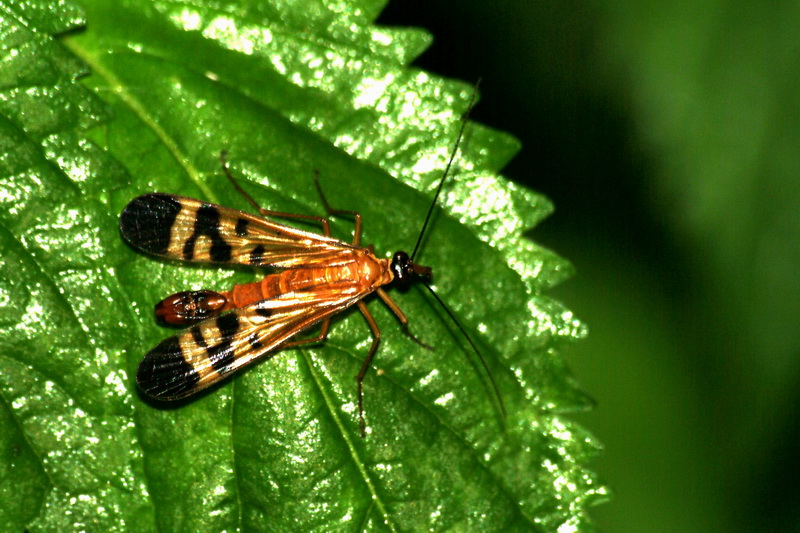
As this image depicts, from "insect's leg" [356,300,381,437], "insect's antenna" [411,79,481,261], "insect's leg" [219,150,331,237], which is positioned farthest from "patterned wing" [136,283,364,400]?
"insect's antenna" [411,79,481,261]

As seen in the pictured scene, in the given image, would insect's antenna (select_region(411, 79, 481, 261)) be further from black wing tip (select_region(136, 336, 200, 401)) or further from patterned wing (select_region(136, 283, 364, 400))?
black wing tip (select_region(136, 336, 200, 401))

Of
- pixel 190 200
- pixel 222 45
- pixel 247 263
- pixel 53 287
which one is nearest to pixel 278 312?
pixel 247 263

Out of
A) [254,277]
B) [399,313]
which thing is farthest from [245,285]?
[399,313]

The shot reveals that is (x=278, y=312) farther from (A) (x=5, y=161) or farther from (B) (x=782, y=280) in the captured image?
(B) (x=782, y=280)

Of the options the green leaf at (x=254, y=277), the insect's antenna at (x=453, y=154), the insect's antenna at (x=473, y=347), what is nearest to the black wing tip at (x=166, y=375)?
the green leaf at (x=254, y=277)

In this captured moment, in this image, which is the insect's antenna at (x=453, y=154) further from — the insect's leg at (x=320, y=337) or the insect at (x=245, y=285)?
the insect's leg at (x=320, y=337)
